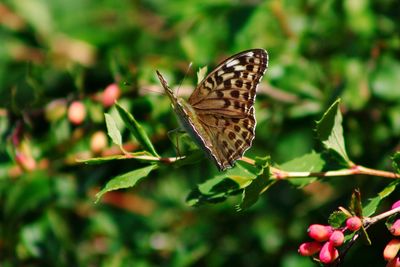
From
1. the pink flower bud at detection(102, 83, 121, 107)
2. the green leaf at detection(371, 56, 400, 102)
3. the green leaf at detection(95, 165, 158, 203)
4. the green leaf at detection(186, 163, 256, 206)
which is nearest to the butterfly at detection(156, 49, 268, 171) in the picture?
the green leaf at detection(186, 163, 256, 206)

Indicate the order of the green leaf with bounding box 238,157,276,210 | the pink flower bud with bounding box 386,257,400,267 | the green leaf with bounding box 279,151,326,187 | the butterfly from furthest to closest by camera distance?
the butterfly < the green leaf with bounding box 279,151,326,187 < the green leaf with bounding box 238,157,276,210 < the pink flower bud with bounding box 386,257,400,267

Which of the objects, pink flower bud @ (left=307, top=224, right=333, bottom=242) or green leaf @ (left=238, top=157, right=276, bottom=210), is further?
green leaf @ (left=238, top=157, right=276, bottom=210)

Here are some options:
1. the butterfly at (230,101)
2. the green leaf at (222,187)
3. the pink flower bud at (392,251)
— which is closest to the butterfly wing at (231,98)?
the butterfly at (230,101)

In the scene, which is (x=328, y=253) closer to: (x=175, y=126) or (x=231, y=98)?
(x=231, y=98)

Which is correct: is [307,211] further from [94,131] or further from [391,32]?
[94,131]

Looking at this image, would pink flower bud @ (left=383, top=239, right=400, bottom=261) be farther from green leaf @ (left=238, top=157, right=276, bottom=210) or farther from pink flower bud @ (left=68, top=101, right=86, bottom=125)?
pink flower bud @ (left=68, top=101, right=86, bottom=125)

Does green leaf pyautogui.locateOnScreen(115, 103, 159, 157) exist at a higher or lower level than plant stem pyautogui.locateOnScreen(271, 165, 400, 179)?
→ higher
